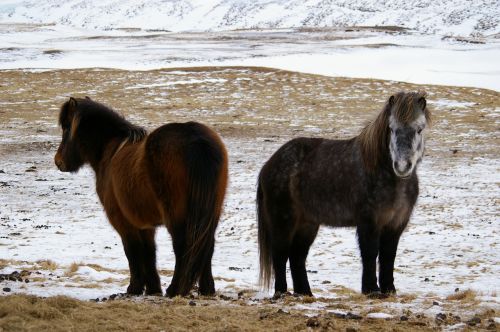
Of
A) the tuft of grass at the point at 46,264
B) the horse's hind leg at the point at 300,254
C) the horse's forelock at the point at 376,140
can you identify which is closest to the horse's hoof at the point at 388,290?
the horse's hind leg at the point at 300,254

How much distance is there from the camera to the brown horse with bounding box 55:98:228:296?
575 cm

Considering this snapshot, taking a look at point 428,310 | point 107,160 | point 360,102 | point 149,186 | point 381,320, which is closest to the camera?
point 381,320

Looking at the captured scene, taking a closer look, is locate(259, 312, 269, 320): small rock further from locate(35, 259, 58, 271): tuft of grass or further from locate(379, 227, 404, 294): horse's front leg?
locate(35, 259, 58, 271): tuft of grass

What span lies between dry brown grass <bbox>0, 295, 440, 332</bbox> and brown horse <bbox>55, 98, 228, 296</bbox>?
31.0 inches

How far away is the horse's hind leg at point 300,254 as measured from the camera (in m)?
6.77

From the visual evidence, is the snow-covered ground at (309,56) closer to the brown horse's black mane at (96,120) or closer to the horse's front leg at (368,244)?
the horse's front leg at (368,244)

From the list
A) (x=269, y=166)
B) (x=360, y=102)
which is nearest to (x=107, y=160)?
(x=269, y=166)

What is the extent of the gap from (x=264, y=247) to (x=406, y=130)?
2.11m

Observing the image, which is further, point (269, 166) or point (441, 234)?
point (441, 234)

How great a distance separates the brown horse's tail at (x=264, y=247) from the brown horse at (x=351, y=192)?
0.04 ft

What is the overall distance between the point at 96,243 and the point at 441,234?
18.1 feet

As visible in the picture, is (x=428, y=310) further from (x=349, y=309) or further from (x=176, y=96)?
(x=176, y=96)

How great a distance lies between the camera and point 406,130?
229 inches

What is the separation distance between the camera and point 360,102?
27141 mm
